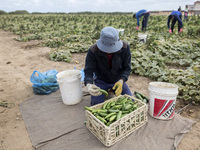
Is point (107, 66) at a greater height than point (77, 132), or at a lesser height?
greater

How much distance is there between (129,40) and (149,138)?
6834 millimetres

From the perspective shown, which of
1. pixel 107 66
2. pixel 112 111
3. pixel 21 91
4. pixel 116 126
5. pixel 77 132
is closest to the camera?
pixel 116 126

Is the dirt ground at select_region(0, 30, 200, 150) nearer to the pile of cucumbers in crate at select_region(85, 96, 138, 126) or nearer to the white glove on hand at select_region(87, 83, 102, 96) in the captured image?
the pile of cucumbers in crate at select_region(85, 96, 138, 126)

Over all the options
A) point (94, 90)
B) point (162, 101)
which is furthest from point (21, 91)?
point (162, 101)

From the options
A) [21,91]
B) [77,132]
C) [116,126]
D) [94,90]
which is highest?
[94,90]

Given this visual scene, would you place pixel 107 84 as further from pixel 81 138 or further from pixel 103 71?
pixel 81 138

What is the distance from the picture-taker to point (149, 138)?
8.82ft

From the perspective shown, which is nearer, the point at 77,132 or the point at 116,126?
the point at 116,126

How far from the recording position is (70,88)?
141 inches

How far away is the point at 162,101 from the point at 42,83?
303 cm

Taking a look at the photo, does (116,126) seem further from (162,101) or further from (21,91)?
(21,91)

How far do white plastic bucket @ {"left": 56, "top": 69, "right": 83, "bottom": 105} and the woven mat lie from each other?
17cm

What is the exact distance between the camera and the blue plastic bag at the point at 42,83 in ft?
13.6

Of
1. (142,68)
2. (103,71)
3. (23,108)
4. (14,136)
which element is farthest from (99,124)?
(142,68)
